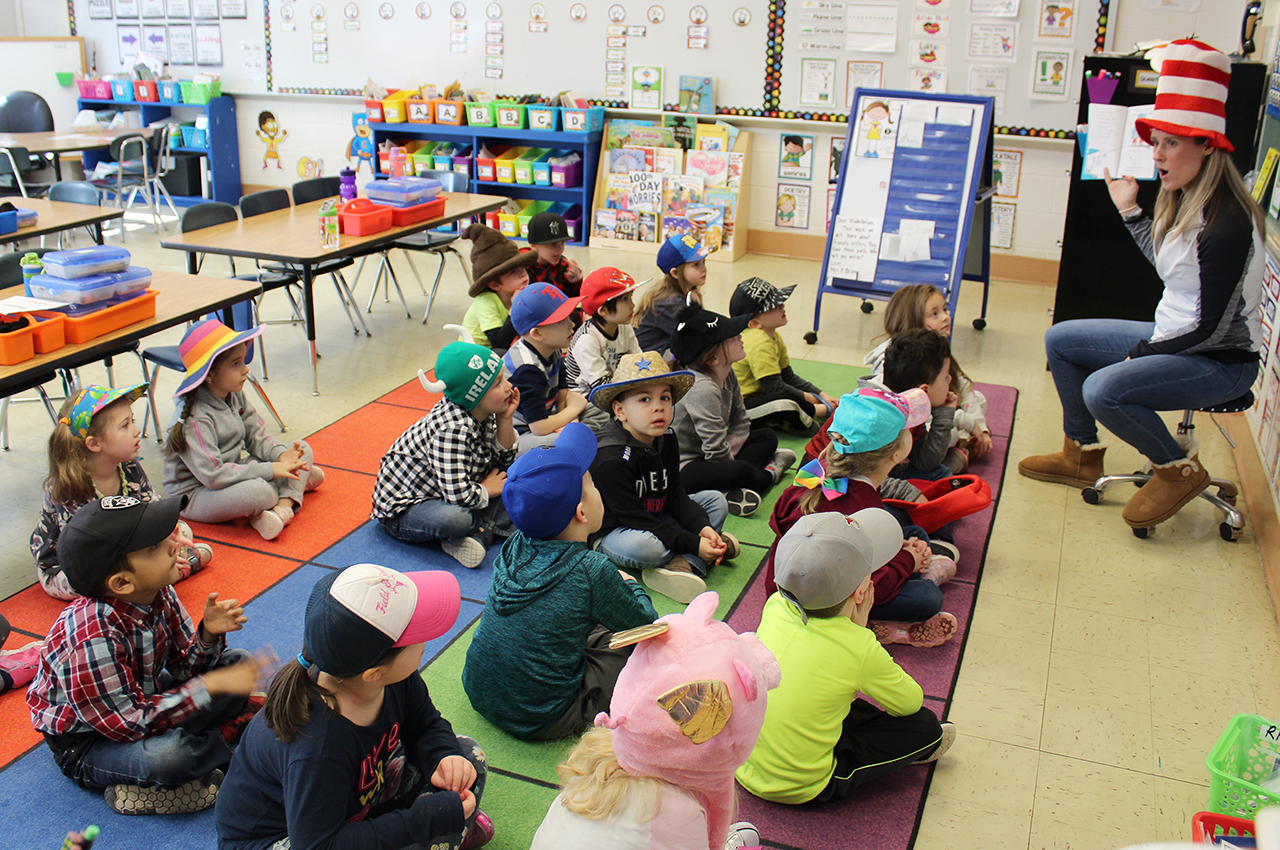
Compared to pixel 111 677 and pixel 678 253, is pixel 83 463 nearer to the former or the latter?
pixel 111 677

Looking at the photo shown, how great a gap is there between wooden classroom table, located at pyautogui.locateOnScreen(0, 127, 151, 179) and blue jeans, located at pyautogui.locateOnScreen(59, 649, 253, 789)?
22.5 ft

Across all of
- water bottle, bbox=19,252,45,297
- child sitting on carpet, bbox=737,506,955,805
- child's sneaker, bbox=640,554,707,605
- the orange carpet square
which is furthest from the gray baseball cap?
water bottle, bbox=19,252,45,297

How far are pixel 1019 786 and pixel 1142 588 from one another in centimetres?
128

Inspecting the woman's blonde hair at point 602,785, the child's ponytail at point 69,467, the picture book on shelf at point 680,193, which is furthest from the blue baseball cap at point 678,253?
the picture book on shelf at point 680,193

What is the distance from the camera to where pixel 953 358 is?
4.21 meters

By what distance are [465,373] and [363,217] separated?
2.56 m

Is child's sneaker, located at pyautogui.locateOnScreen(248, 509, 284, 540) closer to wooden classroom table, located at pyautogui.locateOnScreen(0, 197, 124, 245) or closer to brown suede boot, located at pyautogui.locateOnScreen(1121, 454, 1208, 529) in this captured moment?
wooden classroom table, located at pyautogui.locateOnScreen(0, 197, 124, 245)

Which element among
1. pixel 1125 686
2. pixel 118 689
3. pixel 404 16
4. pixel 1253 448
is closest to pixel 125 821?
pixel 118 689

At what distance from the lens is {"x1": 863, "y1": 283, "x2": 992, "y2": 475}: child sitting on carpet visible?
414 cm

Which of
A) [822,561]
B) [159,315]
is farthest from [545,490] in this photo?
[159,315]

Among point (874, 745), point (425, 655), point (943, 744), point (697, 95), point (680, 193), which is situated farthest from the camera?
point (680, 193)

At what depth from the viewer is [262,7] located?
9359 mm

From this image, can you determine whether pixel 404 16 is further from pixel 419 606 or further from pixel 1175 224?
pixel 419 606

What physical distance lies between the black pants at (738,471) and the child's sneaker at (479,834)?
71.2 inches
